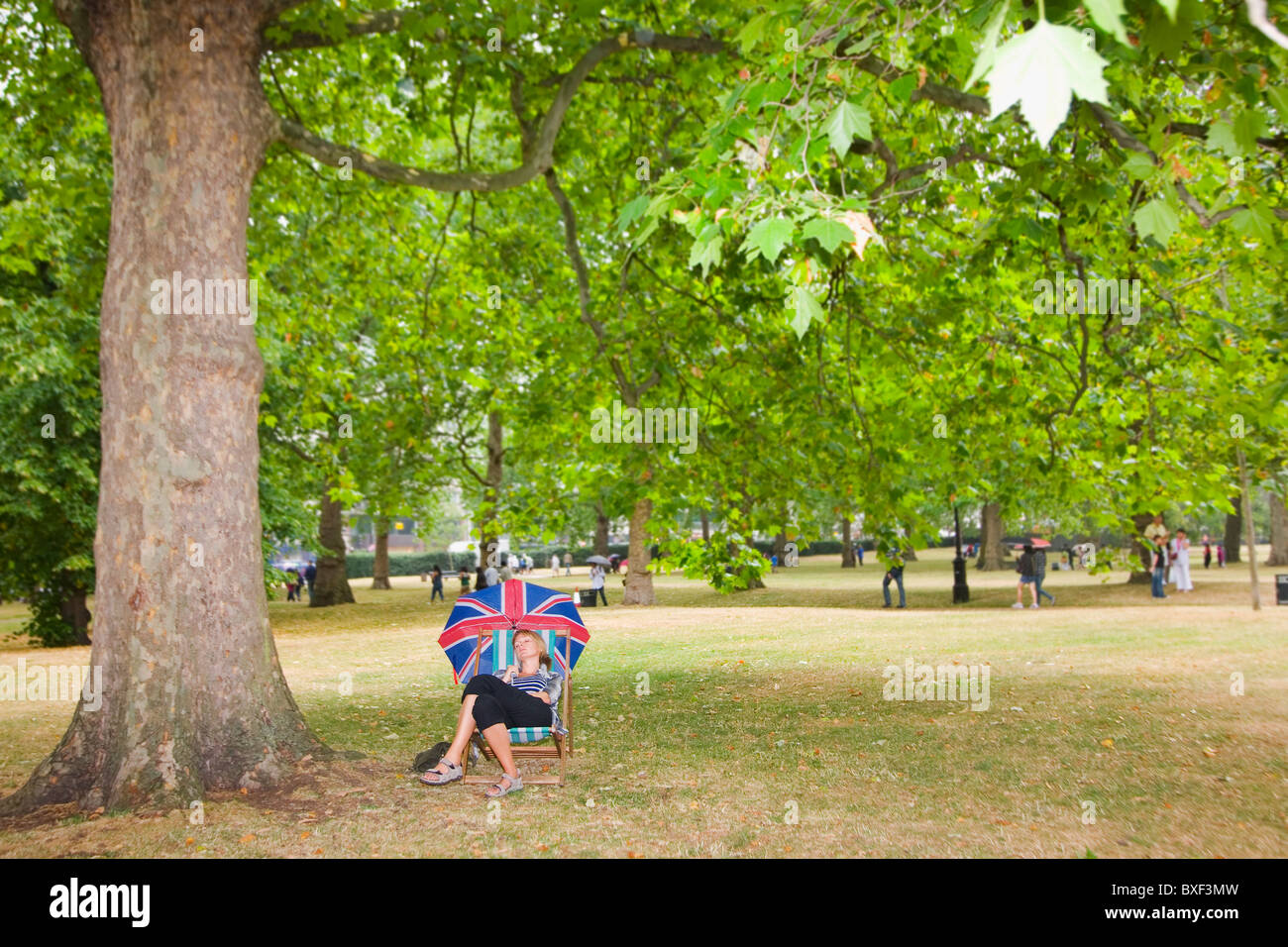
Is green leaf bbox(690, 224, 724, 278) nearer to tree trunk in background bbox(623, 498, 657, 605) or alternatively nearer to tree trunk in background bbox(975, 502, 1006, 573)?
tree trunk in background bbox(623, 498, 657, 605)

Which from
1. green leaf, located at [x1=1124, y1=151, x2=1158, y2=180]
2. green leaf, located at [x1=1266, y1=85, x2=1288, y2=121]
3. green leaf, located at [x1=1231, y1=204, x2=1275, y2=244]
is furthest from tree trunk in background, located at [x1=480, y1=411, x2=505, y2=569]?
green leaf, located at [x1=1266, y1=85, x2=1288, y2=121]

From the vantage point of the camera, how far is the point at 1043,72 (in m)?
1.88

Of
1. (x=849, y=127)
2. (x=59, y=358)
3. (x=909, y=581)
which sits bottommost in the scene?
(x=909, y=581)

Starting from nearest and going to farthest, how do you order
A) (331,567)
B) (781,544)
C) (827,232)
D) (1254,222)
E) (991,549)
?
(827,232) < (1254,222) < (331,567) < (991,549) < (781,544)

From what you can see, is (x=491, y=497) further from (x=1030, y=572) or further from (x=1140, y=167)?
(x=1030, y=572)

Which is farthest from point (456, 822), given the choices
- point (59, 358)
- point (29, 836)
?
point (59, 358)

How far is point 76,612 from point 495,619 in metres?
14.7

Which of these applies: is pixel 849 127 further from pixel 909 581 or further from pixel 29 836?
pixel 909 581

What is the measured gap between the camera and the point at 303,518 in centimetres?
2141

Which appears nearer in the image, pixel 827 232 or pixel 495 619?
pixel 827 232

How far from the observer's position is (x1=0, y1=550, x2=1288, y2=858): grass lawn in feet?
17.2

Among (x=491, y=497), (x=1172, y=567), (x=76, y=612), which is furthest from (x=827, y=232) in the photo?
(x=1172, y=567)

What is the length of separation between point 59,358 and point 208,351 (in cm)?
1107

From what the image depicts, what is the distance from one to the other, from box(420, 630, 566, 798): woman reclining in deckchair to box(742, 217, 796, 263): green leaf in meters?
4.07
